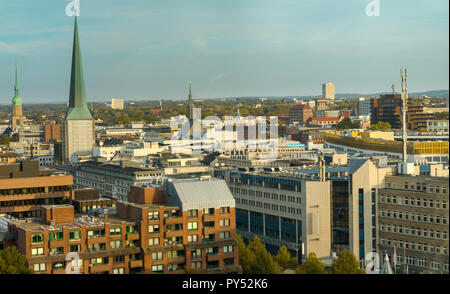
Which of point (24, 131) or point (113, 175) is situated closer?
point (113, 175)

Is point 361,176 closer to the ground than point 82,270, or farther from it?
farther from it

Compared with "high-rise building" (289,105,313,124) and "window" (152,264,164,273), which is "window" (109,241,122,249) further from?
"high-rise building" (289,105,313,124)

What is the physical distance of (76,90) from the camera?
38562 millimetres

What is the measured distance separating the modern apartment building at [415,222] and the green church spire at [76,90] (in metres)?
23.3

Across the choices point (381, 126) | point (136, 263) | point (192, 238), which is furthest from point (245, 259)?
point (381, 126)

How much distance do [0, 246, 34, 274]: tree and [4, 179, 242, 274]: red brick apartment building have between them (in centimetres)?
16

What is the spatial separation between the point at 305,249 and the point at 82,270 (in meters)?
6.44

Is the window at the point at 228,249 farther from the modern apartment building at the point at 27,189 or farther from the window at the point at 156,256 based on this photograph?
the modern apartment building at the point at 27,189

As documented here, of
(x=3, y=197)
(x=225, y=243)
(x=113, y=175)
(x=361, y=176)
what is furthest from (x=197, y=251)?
(x=113, y=175)

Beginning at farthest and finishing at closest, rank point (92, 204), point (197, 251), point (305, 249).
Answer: point (305, 249)
point (92, 204)
point (197, 251)

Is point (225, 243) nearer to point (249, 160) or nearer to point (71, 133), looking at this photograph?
point (249, 160)

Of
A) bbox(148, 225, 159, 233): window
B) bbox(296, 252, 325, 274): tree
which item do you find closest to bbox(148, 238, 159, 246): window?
bbox(148, 225, 159, 233): window

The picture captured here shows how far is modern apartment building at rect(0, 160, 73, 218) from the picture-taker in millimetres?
17500

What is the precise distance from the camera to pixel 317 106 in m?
79.2
